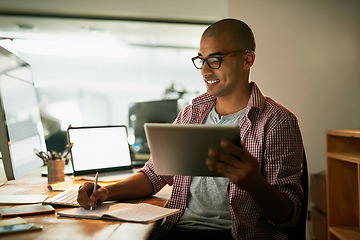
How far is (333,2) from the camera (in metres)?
3.52

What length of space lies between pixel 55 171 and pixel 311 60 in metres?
2.61

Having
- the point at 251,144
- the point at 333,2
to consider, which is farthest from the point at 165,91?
the point at 251,144

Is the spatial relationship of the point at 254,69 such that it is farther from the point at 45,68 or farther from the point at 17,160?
the point at 45,68

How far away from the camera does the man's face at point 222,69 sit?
1.67 meters

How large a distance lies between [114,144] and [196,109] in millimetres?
751

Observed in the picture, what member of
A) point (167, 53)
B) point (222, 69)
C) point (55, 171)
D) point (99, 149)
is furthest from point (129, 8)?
point (222, 69)

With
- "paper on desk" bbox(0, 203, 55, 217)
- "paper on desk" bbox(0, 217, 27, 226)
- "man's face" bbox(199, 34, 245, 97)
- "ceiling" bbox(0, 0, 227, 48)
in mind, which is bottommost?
"paper on desk" bbox(0, 203, 55, 217)

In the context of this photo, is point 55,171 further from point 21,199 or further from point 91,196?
point 91,196

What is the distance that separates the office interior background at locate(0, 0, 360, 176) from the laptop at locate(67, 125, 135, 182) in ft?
3.68

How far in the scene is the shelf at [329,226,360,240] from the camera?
2428 mm

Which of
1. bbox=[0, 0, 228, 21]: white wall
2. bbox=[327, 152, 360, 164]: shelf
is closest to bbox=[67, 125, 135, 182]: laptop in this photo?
bbox=[327, 152, 360, 164]: shelf

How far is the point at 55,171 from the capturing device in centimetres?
198

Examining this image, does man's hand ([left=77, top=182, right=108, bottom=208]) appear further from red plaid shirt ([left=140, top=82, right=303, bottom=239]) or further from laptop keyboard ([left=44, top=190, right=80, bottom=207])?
red plaid shirt ([left=140, top=82, right=303, bottom=239])

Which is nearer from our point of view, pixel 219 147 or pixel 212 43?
pixel 219 147
